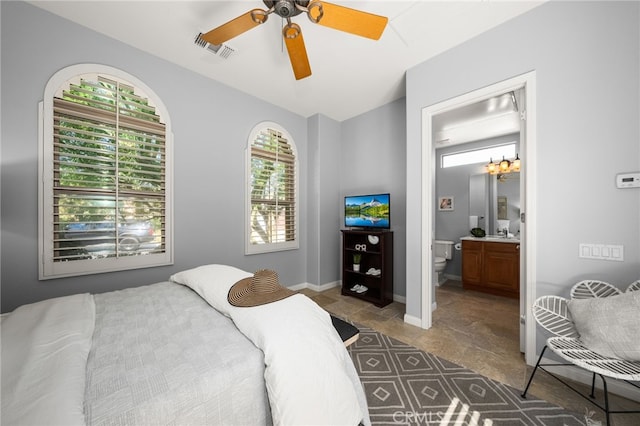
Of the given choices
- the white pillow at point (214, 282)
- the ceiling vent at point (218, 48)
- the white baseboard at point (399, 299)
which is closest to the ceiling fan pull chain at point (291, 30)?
the ceiling vent at point (218, 48)

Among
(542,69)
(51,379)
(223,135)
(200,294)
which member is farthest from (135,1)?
(542,69)

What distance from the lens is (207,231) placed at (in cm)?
279

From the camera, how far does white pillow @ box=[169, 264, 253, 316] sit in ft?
4.38

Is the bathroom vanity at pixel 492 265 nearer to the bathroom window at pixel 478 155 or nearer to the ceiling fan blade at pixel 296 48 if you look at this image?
the bathroom window at pixel 478 155

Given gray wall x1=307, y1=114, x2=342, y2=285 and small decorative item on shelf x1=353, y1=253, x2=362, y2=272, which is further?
gray wall x1=307, y1=114, x2=342, y2=285

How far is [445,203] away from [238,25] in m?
4.45

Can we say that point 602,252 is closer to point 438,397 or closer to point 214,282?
point 438,397

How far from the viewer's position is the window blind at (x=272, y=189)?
→ 326cm

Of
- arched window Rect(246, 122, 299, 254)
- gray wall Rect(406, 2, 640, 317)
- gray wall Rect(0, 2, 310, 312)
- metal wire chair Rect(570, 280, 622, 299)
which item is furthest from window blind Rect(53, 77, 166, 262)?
metal wire chair Rect(570, 280, 622, 299)

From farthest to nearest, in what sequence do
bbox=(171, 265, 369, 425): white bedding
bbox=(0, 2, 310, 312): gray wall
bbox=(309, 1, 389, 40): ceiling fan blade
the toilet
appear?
the toilet → bbox=(0, 2, 310, 312): gray wall → bbox=(309, 1, 389, 40): ceiling fan blade → bbox=(171, 265, 369, 425): white bedding

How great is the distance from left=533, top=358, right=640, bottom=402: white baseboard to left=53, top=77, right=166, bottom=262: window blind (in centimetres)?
363

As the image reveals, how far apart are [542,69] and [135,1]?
10.7 feet

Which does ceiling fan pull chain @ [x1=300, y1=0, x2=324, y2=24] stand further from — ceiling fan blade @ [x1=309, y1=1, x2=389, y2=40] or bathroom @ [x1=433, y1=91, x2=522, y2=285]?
bathroom @ [x1=433, y1=91, x2=522, y2=285]

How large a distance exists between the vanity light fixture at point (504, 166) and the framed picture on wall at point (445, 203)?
816mm
